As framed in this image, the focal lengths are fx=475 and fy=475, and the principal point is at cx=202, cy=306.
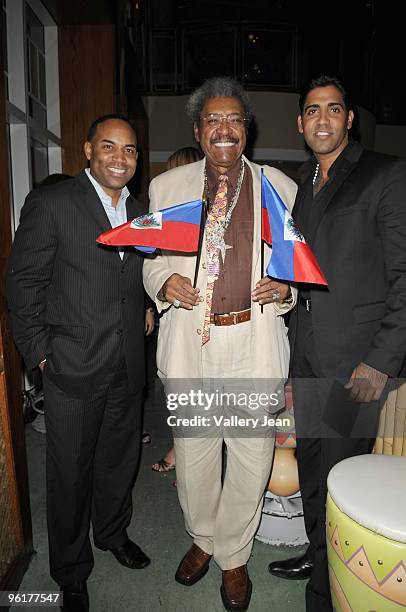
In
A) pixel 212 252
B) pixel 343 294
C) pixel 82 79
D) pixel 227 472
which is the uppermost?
pixel 82 79

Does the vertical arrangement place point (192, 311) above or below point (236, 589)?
above

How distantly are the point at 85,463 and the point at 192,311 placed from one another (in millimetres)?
858

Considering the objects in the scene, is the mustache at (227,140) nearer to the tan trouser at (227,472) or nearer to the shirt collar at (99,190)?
the shirt collar at (99,190)

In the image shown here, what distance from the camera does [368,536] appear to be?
1455 millimetres

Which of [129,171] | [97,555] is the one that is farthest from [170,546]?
[129,171]

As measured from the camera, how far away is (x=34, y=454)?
375cm

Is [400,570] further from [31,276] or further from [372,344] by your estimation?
[31,276]

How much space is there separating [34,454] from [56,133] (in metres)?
3.13

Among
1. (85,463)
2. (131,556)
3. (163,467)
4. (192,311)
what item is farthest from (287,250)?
(163,467)

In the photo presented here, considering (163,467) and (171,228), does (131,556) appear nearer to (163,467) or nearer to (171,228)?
(163,467)

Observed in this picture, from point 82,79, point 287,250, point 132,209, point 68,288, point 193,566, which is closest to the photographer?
point 287,250

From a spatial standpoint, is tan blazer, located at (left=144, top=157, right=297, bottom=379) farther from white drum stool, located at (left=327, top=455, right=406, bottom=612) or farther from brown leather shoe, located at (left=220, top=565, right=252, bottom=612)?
brown leather shoe, located at (left=220, top=565, right=252, bottom=612)

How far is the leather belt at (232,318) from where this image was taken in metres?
2.10

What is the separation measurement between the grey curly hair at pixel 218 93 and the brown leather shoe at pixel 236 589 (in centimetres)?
213
